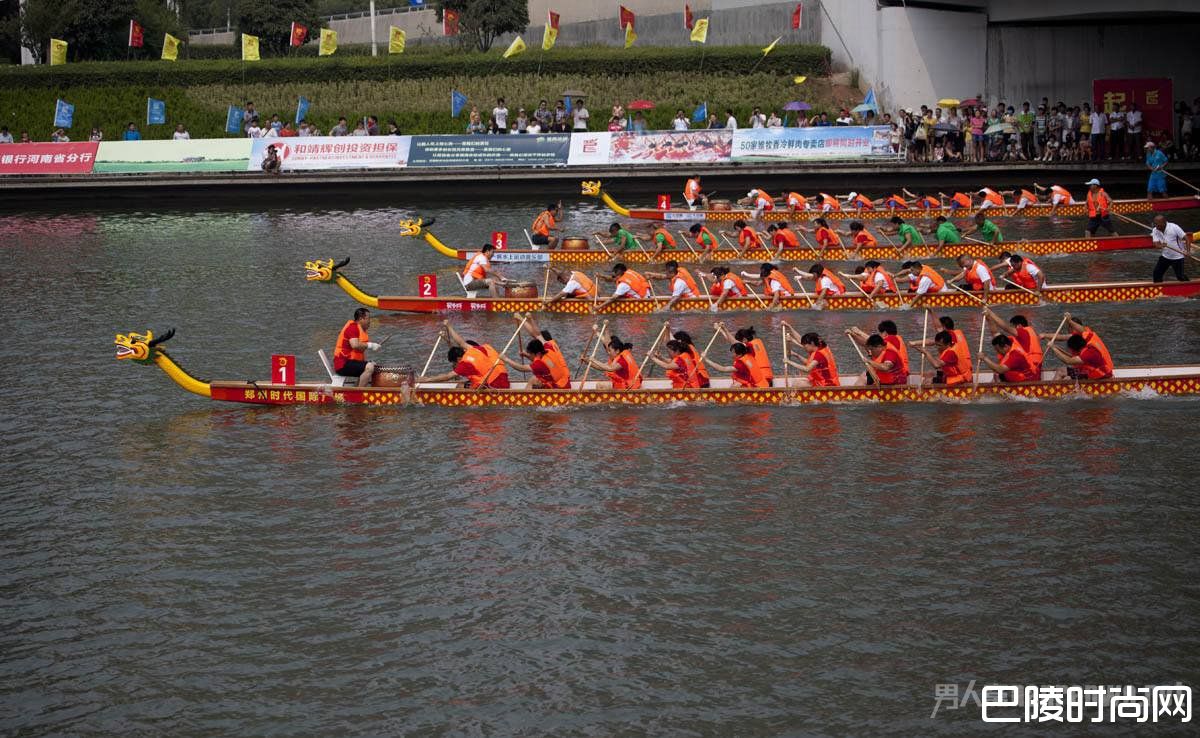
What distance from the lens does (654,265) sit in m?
31.7

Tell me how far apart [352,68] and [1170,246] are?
3613 centimetres

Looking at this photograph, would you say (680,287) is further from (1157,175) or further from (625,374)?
(1157,175)

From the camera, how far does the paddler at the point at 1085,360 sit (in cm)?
1844

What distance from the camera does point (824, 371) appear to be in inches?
748

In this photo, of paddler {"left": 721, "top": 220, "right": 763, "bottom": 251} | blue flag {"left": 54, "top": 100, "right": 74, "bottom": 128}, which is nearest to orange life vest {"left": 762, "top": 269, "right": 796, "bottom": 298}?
paddler {"left": 721, "top": 220, "right": 763, "bottom": 251}

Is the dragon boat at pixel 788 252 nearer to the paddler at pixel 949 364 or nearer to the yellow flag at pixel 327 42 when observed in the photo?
the paddler at pixel 949 364

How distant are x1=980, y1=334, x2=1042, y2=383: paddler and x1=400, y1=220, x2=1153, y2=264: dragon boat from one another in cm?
1168

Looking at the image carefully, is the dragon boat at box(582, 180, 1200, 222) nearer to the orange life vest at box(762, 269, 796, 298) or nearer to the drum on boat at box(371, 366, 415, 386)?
the orange life vest at box(762, 269, 796, 298)

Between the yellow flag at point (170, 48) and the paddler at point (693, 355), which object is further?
the yellow flag at point (170, 48)

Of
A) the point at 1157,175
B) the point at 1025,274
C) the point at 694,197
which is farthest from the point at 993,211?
the point at 1025,274

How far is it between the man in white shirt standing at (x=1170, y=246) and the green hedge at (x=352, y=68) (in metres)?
27.8

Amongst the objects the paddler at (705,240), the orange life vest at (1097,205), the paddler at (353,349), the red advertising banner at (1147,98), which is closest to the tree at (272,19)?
the paddler at (705,240)

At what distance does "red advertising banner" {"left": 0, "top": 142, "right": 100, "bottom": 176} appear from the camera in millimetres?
44906

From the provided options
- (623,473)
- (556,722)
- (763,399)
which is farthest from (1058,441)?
(556,722)
